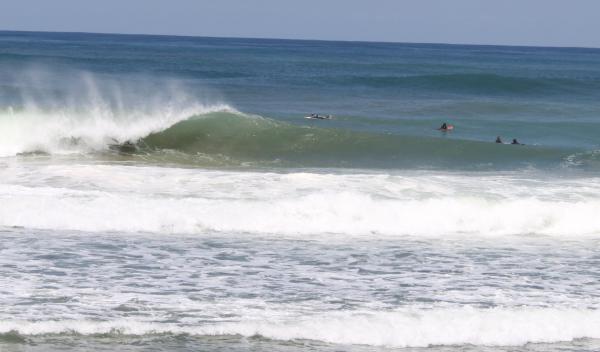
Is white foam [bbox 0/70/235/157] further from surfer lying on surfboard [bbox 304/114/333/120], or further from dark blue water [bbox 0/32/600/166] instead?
dark blue water [bbox 0/32/600/166]

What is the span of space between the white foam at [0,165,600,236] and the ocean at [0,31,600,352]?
42mm

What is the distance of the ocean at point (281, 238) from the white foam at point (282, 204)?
0.14ft

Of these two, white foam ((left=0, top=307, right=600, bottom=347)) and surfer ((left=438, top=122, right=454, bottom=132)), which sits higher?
surfer ((left=438, top=122, right=454, bottom=132))

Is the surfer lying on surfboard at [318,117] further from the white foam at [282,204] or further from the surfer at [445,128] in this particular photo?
the white foam at [282,204]

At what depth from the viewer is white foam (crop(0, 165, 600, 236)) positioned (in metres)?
14.2

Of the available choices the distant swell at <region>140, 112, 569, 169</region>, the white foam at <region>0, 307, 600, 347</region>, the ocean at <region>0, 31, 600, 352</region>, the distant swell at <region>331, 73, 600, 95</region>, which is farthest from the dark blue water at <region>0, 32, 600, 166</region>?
the white foam at <region>0, 307, 600, 347</region>

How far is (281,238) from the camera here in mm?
13711

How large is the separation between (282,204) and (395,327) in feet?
19.4

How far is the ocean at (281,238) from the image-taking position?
9445 mm

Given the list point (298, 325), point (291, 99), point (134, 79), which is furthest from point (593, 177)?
point (134, 79)

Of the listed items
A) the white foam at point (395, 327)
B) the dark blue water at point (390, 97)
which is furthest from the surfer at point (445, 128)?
the white foam at point (395, 327)

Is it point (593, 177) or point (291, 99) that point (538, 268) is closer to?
point (593, 177)

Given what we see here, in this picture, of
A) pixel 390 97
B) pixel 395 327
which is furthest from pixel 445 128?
pixel 395 327

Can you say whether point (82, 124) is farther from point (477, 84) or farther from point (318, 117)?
point (477, 84)
